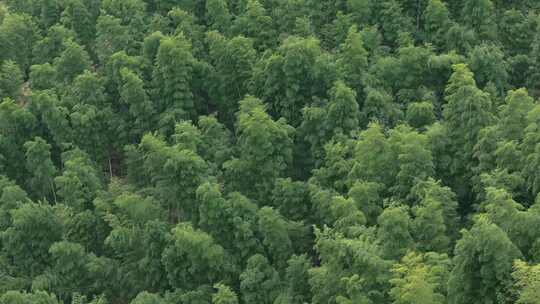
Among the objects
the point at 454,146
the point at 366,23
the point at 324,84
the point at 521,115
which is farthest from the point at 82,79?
the point at 521,115

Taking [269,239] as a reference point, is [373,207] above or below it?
above

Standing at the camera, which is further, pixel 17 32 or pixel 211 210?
pixel 17 32

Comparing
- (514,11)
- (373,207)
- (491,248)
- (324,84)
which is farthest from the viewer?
(514,11)

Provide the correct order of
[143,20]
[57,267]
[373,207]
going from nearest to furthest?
1. [373,207]
2. [57,267]
3. [143,20]

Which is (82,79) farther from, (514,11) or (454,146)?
(514,11)

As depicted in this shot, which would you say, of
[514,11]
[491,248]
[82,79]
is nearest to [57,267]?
[82,79]

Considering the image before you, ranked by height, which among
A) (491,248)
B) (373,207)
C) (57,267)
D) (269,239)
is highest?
(491,248)

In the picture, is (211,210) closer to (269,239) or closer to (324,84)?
(269,239)
